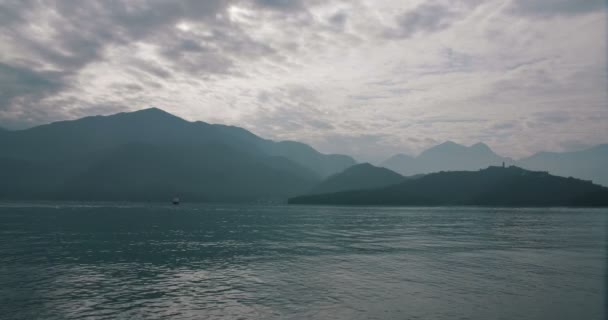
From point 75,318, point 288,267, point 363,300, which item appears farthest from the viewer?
point 288,267

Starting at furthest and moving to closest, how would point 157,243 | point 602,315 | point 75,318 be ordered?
point 157,243 → point 602,315 → point 75,318

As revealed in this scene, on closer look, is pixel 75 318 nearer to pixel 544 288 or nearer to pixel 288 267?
pixel 288 267

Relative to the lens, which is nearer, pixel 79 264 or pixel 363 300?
pixel 363 300

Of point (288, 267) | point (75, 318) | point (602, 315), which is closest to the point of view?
point (75, 318)

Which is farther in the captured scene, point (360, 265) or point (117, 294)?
point (360, 265)

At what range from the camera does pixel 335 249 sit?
80.2m

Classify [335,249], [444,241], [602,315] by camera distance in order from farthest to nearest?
[444,241], [335,249], [602,315]

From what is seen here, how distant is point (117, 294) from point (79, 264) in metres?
23.1

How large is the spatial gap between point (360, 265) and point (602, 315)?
31.1 meters

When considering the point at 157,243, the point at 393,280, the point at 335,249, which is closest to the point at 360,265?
the point at 393,280

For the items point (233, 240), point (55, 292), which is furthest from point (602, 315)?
point (233, 240)

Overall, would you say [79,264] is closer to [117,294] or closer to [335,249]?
[117,294]

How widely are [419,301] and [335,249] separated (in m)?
39.9

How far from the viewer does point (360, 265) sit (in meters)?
61.3
